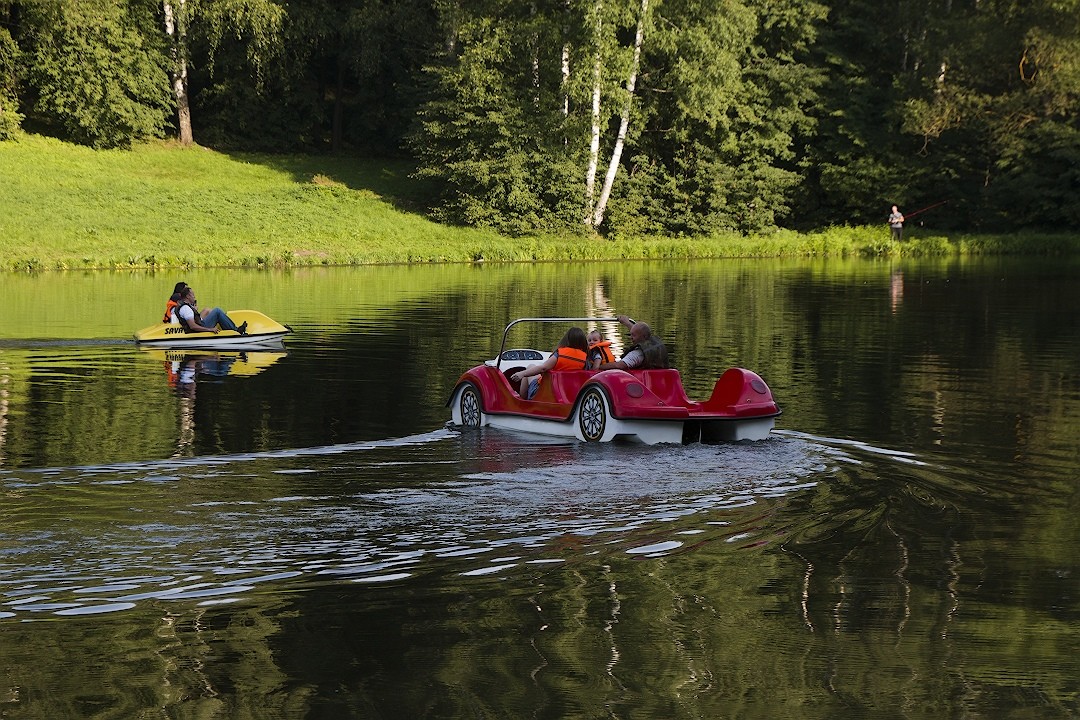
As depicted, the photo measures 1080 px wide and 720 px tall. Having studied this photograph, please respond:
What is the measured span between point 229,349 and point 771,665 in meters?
19.5

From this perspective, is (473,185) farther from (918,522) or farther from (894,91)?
(918,522)

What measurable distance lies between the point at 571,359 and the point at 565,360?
0.07 meters

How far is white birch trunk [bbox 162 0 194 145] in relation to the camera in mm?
68512

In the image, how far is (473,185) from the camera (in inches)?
2334

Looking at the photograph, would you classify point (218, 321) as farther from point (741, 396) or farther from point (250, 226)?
point (250, 226)

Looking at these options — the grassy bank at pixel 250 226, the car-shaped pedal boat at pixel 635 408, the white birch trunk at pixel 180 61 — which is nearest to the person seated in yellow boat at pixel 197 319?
the car-shaped pedal boat at pixel 635 408

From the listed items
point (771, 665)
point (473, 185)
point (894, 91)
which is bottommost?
point (771, 665)

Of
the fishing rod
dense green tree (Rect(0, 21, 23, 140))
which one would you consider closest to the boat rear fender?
the fishing rod

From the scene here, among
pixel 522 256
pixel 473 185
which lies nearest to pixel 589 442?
pixel 522 256

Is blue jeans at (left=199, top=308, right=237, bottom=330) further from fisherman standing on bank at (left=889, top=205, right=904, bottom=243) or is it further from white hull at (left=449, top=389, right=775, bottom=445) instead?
fisherman standing on bank at (left=889, top=205, right=904, bottom=243)

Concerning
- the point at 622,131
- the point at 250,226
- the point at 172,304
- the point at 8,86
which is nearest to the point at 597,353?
the point at 172,304

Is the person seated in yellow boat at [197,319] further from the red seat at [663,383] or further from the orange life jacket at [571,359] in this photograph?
the red seat at [663,383]

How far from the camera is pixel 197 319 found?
24984mm

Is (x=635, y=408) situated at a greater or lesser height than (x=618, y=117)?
lesser
